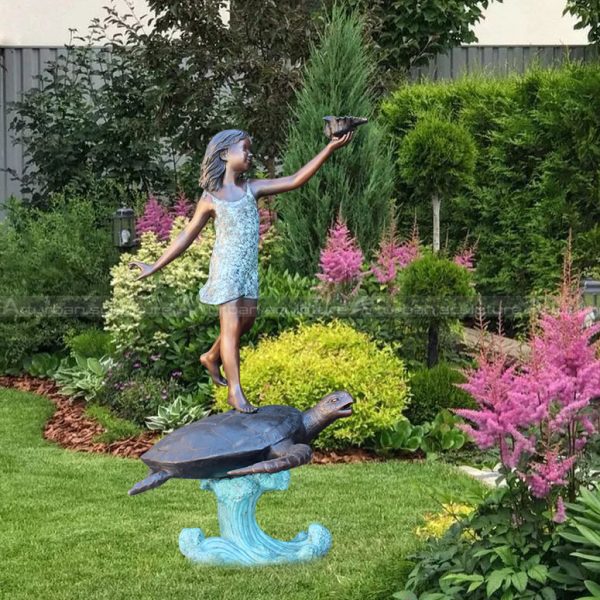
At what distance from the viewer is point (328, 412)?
4617 mm

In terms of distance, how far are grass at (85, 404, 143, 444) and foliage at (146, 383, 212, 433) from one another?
0.42ft

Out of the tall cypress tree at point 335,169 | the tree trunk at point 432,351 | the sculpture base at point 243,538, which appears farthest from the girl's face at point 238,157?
the tall cypress tree at point 335,169

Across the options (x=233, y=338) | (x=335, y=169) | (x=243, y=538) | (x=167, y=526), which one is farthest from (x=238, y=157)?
(x=335, y=169)

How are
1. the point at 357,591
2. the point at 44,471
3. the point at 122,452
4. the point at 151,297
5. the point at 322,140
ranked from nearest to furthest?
the point at 357,591, the point at 44,471, the point at 122,452, the point at 151,297, the point at 322,140

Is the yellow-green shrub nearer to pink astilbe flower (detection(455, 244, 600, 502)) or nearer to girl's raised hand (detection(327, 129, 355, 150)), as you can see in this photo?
girl's raised hand (detection(327, 129, 355, 150))

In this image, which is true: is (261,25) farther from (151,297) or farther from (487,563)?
(487,563)

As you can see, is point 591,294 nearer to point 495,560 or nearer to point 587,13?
point 495,560

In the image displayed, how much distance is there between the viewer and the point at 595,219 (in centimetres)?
991

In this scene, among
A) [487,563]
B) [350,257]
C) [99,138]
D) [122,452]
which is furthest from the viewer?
[99,138]

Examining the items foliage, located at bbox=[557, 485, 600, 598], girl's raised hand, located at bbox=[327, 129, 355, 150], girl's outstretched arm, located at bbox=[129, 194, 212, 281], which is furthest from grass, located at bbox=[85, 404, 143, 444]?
foliage, located at bbox=[557, 485, 600, 598]

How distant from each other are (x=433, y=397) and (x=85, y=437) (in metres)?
2.58

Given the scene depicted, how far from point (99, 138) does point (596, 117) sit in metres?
5.70

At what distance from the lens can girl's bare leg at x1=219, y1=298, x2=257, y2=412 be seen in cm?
447

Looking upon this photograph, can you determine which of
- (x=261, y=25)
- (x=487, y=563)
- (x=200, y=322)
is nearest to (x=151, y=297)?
(x=200, y=322)
